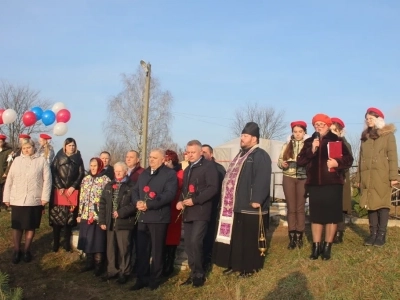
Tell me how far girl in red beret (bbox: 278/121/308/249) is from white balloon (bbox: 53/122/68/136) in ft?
20.6

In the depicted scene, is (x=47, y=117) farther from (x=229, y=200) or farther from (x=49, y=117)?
(x=229, y=200)

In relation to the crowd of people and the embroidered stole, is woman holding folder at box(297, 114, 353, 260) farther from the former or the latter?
the embroidered stole

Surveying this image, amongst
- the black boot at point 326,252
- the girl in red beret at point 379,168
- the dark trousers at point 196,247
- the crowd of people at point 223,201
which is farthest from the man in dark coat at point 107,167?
the girl in red beret at point 379,168

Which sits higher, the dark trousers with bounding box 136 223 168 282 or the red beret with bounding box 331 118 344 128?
the red beret with bounding box 331 118 344 128

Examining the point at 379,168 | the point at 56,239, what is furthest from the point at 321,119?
the point at 56,239

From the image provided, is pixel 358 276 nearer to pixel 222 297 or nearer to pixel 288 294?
pixel 288 294

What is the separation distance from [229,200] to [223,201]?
13 cm

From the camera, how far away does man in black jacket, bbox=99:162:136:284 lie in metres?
6.86

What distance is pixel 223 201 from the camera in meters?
6.50

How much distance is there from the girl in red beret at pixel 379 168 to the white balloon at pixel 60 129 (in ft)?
24.2

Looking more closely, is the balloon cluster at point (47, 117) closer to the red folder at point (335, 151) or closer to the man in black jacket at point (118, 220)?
the man in black jacket at point (118, 220)

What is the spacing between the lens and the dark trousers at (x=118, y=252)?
273 inches

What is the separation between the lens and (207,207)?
20.9 feet

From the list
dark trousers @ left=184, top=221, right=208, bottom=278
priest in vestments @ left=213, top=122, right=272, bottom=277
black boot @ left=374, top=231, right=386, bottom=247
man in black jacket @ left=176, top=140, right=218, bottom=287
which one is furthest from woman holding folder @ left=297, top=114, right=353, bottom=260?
dark trousers @ left=184, top=221, right=208, bottom=278
